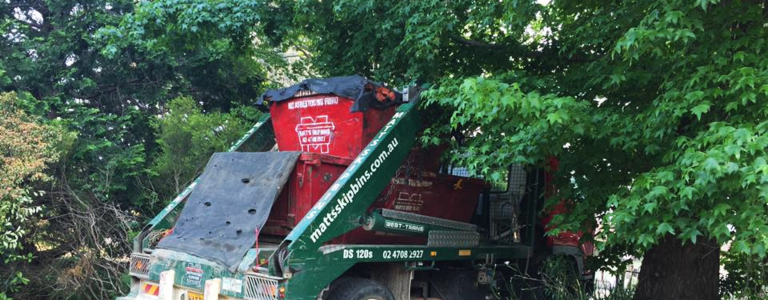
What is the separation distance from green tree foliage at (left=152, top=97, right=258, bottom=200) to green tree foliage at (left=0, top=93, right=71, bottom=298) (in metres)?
1.36

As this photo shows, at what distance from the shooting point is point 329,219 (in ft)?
17.6

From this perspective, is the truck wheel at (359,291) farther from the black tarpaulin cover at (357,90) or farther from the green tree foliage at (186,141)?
the green tree foliage at (186,141)

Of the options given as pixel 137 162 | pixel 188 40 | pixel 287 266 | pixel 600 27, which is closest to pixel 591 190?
pixel 600 27

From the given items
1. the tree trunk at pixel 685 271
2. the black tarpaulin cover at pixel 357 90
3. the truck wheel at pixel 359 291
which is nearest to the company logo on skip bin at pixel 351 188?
the black tarpaulin cover at pixel 357 90

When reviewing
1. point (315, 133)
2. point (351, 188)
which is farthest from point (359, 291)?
point (315, 133)

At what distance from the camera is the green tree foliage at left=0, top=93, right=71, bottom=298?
7.48 meters

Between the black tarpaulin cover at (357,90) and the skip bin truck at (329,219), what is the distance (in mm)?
13

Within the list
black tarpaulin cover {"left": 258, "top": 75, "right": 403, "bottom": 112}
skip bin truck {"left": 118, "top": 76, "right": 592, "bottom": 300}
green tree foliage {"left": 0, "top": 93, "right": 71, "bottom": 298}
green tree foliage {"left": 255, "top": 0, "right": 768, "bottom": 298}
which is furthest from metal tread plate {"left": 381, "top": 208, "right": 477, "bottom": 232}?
green tree foliage {"left": 0, "top": 93, "right": 71, "bottom": 298}

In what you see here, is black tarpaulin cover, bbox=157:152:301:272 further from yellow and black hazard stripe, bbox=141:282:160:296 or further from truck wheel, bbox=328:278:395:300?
truck wheel, bbox=328:278:395:300

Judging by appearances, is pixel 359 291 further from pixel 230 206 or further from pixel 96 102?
pixel 96 102

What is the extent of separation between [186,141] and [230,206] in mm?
3867

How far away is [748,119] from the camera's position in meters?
4.62

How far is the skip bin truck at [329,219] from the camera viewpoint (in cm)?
526

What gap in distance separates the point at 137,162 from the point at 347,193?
535cm
